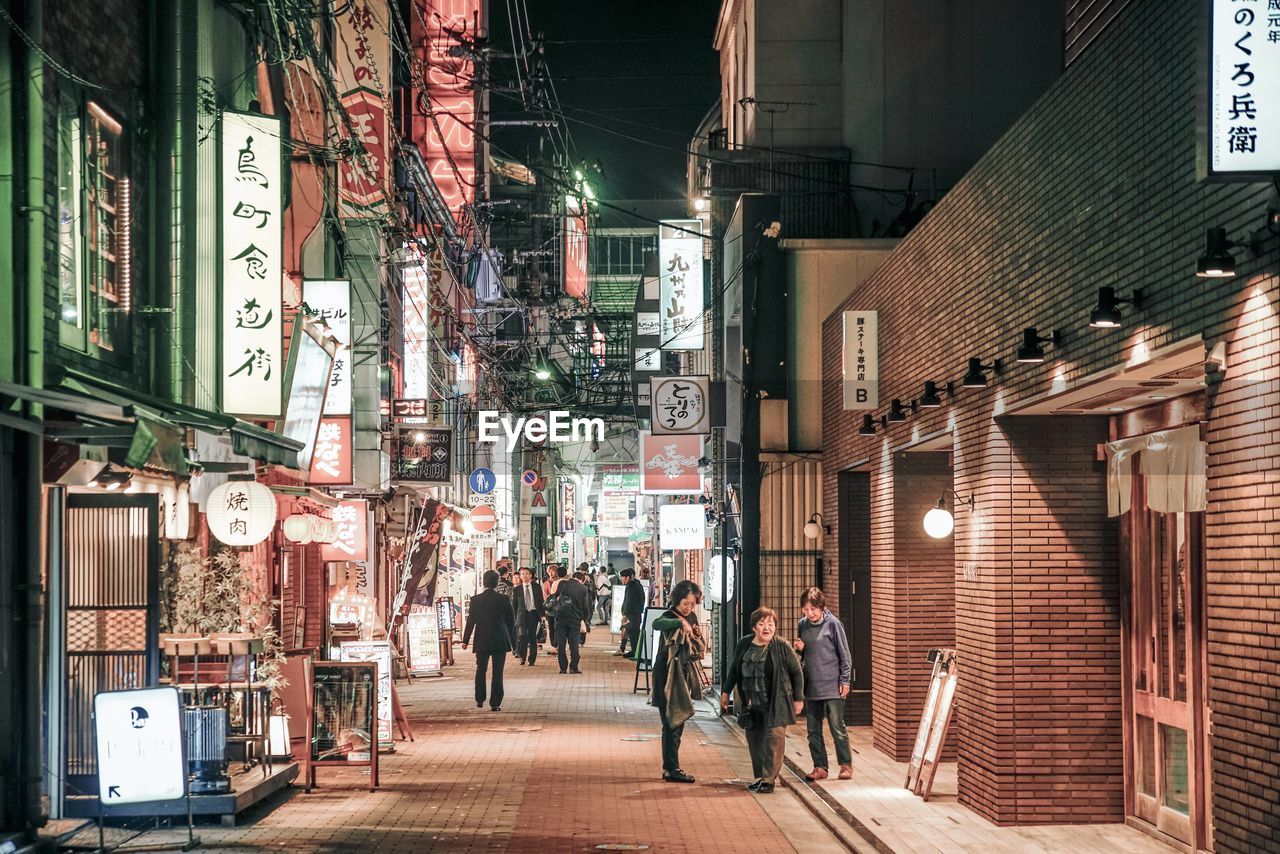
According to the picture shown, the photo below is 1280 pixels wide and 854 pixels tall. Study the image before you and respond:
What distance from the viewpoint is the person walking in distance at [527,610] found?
33.3 meters

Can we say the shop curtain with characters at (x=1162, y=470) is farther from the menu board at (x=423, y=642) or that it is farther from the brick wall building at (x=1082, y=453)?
the menu board at (x=423, y=642)

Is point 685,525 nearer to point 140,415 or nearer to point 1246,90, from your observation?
point 140,415

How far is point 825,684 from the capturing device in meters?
16.1

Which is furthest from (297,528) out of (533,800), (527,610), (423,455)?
(527,610)

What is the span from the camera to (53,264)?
12523 millimetres

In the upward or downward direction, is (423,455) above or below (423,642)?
above

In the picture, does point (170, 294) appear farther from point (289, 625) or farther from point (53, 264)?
point (289, 625)

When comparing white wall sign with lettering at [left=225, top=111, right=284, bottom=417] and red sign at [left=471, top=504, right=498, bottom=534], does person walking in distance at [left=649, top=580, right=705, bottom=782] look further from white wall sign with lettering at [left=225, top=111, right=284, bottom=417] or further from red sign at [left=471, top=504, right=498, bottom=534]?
red sign at [left=471, top=504, right=498, bottom=534]

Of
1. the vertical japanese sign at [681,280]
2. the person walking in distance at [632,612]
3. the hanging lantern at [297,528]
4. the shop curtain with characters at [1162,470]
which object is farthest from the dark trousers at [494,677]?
the shop curtain with characters at [1162,470]

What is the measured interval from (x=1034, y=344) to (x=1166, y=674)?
9.30ft

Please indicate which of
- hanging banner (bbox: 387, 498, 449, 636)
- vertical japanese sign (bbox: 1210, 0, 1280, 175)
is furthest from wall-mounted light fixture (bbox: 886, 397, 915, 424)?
hanging banner (bbox: 387, 498, 449, 636)

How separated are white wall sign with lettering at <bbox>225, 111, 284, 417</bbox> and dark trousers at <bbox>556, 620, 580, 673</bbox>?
53.5 ft

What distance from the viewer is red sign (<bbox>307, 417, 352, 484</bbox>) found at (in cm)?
2111

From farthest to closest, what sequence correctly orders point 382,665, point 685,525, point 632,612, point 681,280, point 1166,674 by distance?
point 632,612
point 685,525
point 681,280
point 382,665
point 1166,674
